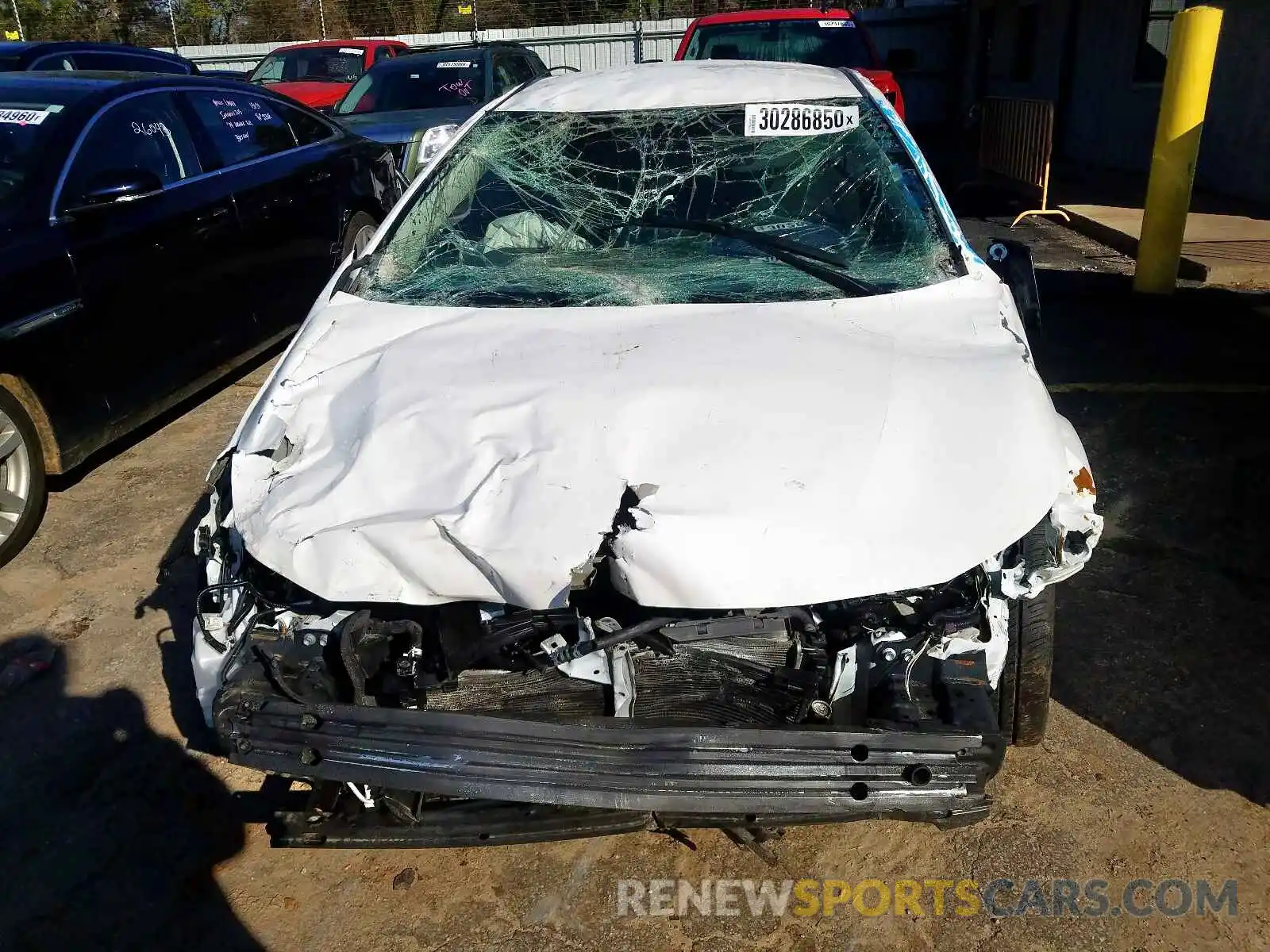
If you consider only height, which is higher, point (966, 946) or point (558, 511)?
point (558, 511)

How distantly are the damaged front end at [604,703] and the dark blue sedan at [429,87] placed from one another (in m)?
6.62

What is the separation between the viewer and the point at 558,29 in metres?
20.0

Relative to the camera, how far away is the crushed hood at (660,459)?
193 centimetres

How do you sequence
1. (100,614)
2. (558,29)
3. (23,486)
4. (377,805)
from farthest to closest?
(558,29)
(23,486)
(100,614)
(377,805)

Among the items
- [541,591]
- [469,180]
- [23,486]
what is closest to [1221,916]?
[541,591]

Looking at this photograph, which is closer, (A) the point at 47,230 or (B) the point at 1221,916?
(B) the point at 1221,916

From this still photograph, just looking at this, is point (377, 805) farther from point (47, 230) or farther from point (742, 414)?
point (47, 230)

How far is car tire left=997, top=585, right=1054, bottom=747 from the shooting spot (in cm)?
236

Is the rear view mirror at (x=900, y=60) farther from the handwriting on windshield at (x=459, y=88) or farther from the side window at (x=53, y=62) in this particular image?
the side window at (x=53, y=62)

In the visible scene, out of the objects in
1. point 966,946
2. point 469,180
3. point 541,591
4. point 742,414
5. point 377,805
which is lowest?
point 966,946

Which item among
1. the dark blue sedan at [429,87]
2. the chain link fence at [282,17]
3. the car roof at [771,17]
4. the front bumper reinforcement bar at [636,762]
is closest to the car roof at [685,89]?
the front bumper reinforcement bar at [636,762]

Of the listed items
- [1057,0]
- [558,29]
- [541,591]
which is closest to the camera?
[541,591]

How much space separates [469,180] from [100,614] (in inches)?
80.0

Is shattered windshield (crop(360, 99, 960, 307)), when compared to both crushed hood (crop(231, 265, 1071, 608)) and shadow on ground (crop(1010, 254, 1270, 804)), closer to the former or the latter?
crushed hood (crop(231, 265, 1071, 608))
